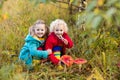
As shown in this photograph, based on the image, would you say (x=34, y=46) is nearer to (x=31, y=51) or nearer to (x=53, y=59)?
(x=31, y=51)

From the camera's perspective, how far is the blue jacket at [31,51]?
3299 mm

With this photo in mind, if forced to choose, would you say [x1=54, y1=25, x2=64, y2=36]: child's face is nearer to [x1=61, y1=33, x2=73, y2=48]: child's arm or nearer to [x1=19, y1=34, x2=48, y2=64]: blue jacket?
[x1=61, y1=33, x2=73, y2=48]: child's arm

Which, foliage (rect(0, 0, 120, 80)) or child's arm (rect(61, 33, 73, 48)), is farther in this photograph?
child's arm (rect(61, 33, 73, 48))

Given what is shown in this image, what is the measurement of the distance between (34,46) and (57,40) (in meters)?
0.27

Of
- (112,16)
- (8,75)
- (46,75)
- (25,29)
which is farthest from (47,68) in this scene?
(112,16)

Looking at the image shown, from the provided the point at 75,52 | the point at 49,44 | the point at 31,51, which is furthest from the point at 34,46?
the point at 75,52

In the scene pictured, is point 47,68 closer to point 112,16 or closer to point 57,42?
point 57,42

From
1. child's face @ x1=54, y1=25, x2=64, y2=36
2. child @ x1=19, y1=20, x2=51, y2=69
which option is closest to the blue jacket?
child @ x1=19, y1=20, x2=51, y2=69

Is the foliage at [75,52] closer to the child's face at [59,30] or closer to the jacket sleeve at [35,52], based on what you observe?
the jacket sleeve at [35,52]

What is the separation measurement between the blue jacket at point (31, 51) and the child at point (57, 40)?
0.09 metres

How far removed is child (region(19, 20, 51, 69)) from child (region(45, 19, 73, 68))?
0.07 metres

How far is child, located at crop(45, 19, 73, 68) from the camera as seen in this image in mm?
3363

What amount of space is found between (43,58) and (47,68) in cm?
18

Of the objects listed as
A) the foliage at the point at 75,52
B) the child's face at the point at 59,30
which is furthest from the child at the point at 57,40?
the foliage at the point at 75,52
